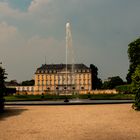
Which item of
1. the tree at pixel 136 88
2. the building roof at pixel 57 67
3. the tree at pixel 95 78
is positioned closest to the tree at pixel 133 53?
the tree at pixel 136 88

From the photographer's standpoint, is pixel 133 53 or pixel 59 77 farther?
pixel 59 77

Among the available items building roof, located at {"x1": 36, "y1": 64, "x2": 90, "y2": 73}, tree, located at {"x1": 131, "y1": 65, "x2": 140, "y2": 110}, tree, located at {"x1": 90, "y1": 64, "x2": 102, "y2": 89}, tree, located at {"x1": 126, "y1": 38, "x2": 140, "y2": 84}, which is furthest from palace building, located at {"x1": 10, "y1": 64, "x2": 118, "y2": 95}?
tree, located at {"x1": 131, "y1": 65, "x2": 140, "y2": 110}

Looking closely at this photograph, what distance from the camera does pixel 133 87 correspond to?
1919cm

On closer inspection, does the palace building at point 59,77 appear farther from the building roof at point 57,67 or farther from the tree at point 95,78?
the tree at point 95,78

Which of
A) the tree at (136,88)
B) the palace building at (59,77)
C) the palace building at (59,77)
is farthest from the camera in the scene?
the palace building at (59,77)

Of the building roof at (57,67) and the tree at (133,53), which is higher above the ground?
the building roof at (57,67)

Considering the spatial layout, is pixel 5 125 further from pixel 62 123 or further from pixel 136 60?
pixel 136 60

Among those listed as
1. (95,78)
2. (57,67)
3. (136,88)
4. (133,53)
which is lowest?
(136,88)

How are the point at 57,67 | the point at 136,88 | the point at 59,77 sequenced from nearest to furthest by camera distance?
the point at 136,88, the point at 59,77, the point at 57,67

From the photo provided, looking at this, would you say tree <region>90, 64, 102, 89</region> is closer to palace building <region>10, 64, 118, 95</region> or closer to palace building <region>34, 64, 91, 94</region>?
palace building <region>10, 64, 118, 95</region>

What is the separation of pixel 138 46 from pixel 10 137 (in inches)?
1313

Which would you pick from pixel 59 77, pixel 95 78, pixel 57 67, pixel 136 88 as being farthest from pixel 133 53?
pixel 57 67

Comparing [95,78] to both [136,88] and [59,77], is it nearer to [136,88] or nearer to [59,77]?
[59,77]

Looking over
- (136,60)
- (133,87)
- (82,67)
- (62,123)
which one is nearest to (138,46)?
(136,60)
